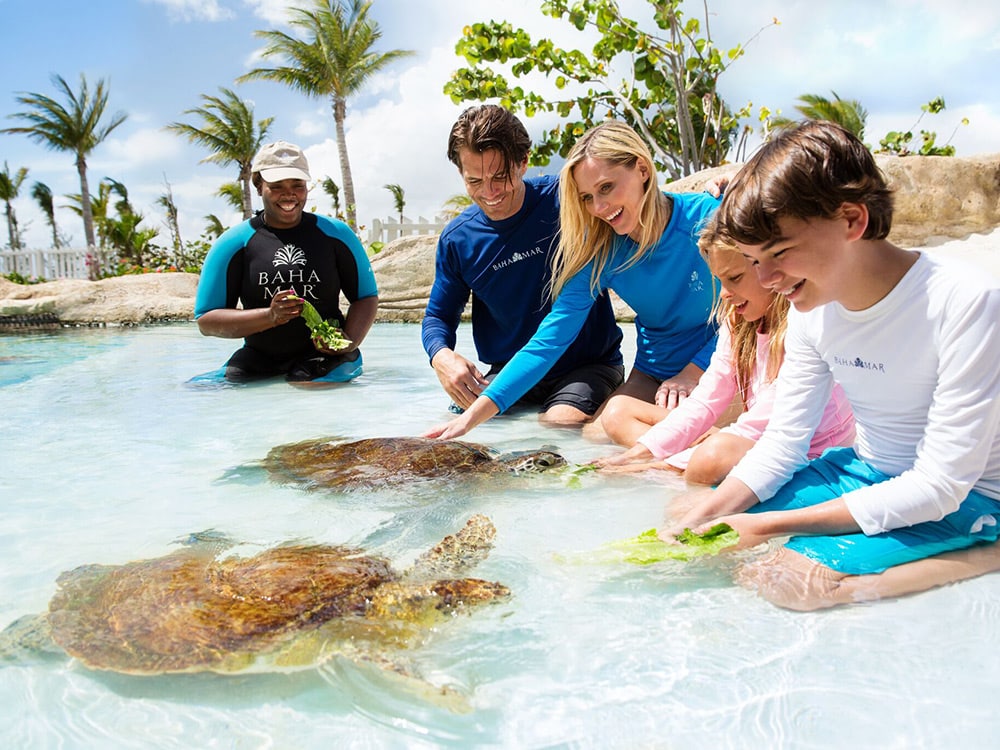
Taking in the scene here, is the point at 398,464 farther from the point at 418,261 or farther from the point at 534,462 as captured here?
the point at 418,261

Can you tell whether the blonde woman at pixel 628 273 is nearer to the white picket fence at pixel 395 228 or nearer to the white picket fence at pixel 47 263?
the white picket fence at pixel 395 228

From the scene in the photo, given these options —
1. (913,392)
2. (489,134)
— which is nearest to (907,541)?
(913,392)

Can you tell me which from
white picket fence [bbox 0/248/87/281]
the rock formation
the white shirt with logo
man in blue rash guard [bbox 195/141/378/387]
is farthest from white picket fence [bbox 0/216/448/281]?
the white shirt with logo

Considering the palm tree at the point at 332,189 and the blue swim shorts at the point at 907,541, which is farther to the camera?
the palm tree at the point at 332,189

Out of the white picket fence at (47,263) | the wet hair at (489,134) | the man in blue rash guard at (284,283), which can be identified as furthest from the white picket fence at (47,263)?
the wet hair at (489,134)

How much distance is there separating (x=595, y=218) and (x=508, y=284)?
952mm

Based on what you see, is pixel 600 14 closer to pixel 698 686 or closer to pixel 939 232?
pixel 939 232

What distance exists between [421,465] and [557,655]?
1.56 m

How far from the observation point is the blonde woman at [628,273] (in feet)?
10.6

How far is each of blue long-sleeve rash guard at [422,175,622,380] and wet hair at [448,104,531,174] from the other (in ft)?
1.33

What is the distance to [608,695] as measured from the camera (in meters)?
1.47

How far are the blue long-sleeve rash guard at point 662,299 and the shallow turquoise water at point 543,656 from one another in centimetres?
74

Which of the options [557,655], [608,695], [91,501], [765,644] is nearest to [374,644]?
[557,655]

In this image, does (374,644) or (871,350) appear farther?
(871,350)
